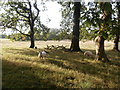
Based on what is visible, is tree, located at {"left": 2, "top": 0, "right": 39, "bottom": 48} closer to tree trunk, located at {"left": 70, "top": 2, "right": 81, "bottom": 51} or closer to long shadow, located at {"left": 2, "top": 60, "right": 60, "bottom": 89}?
tree trunk, located at {"left": 70, "top": 2, "right": 81, "bottom": 51}

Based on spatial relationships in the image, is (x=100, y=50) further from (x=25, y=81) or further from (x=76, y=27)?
(x=25, y=81)

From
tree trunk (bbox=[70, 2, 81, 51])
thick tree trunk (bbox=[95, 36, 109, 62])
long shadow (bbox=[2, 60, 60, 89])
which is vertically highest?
tree trunk (bbox=[70, 2, 81, 51])

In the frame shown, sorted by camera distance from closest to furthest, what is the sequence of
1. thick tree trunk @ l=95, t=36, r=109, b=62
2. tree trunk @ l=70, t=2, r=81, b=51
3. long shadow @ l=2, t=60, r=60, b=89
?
long shadow @ l=2, t=60, r=60, b=89
thick tree trunk @ l=95, t=36, r=109, b=62
tree trunk @ l=70, t=2, r=81, b=51

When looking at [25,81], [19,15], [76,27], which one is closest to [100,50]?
[76,27]

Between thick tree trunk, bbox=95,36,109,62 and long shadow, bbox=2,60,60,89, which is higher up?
thick tree trunk, bbox=95,36,109,62

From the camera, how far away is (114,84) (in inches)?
185

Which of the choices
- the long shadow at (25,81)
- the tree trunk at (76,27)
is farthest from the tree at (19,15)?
the long shadow at (25,81)

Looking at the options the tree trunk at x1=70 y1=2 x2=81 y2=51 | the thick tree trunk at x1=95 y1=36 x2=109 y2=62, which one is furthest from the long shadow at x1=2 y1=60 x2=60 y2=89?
the tree trunk at x1=70 y1=2 x2=81 y2=51

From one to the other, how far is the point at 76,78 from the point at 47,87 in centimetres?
161

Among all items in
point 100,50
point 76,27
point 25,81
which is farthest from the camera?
point 76,27

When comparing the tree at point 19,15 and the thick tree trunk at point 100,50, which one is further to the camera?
the tree at point 19,15

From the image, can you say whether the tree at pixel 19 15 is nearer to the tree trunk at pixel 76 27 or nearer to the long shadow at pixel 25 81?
the tree trunk at pixel 76 27

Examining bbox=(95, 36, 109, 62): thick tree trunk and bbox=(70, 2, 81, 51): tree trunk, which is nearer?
bbox=(95, 36, 109, 62): thick tree trunk

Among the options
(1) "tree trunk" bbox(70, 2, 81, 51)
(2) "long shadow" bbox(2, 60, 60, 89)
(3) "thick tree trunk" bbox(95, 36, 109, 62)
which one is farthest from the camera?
(1) "tree trunk" bbox(70, 2, 81, 51)
